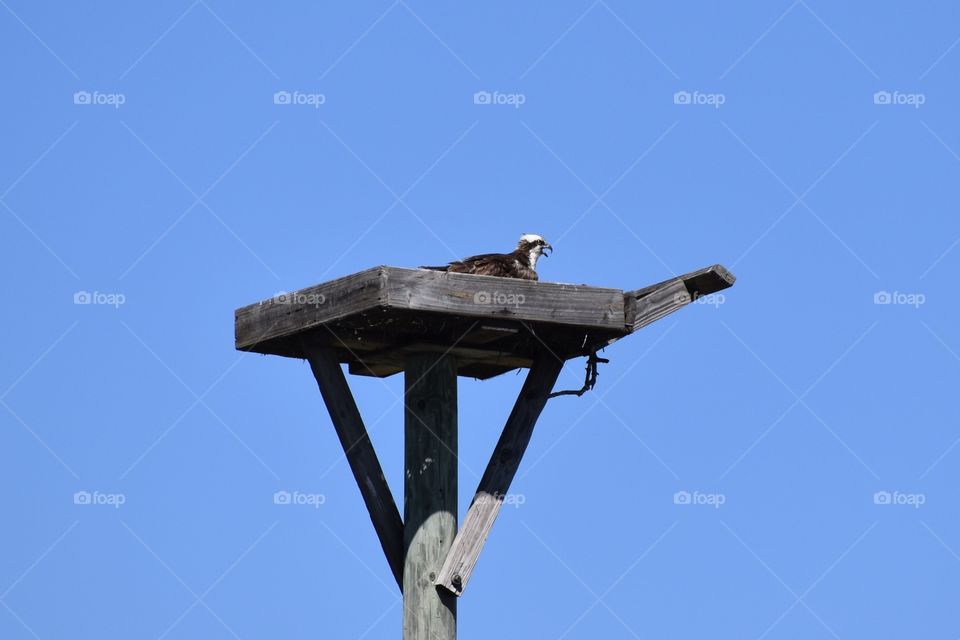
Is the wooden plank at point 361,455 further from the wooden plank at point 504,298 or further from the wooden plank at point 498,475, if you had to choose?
the wooden plank at point 504,298

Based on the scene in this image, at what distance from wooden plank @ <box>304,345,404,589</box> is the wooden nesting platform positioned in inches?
6.6

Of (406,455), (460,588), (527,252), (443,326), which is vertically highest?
(527,252)

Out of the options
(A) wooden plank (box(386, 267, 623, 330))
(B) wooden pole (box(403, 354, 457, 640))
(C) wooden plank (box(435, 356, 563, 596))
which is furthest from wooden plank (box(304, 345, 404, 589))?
(A) wooden plank (box(386, 267, 623, 330))

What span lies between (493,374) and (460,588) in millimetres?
1598

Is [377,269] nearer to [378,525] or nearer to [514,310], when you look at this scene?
[514,310]

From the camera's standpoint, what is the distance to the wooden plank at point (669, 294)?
8738 millimetres

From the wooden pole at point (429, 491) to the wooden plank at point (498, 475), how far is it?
105mm

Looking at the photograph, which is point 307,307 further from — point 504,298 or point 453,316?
point 504,298

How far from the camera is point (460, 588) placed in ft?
27.7

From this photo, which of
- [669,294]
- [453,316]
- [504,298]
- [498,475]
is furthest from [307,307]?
[669,294]

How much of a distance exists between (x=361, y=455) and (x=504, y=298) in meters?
1.18

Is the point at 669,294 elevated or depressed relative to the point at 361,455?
elevated

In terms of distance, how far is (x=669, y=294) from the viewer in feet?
29.7

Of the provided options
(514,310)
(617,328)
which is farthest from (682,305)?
(514,310)
